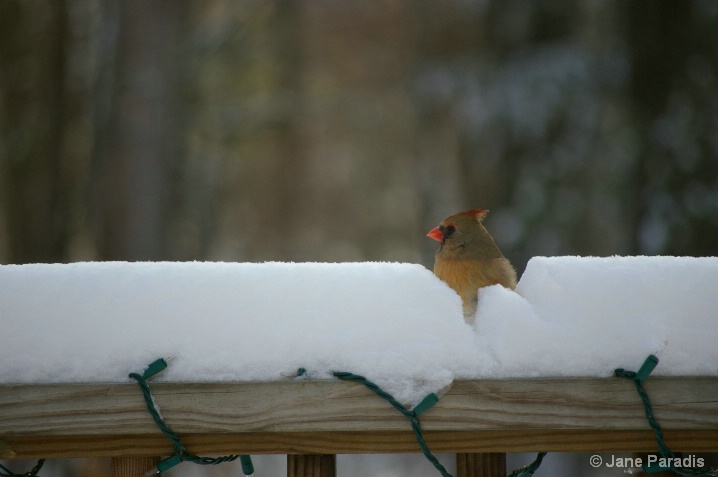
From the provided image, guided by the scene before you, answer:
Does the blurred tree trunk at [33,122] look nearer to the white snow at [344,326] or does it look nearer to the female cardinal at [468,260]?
the female cardinal at [468,260]

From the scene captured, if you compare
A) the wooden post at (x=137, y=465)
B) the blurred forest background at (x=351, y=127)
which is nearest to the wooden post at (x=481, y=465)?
the wooden post at (x=137, y=465)

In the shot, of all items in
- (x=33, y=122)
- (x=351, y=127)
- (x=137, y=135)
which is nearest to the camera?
(x=137, y=135)

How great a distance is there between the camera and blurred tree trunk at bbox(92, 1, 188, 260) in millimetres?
6555

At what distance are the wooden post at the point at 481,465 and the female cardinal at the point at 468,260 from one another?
277 mm

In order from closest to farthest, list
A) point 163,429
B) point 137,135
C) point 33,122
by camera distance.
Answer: point 163,429 → point 137,135 → point 33,122

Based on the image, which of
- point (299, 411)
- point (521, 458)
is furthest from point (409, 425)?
point (521, 458)

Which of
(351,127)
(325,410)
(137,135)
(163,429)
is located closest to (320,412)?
(325,410)

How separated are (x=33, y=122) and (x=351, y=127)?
4555 millimetres

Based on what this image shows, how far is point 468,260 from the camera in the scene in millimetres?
1643

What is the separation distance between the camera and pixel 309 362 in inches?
41.8

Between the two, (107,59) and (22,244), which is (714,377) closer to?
(22,244)

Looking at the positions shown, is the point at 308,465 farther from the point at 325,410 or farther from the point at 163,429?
the point at 163,429

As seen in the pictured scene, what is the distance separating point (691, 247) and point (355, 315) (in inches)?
216

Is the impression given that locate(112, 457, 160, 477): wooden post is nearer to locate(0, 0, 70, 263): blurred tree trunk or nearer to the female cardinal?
the female cardinal
